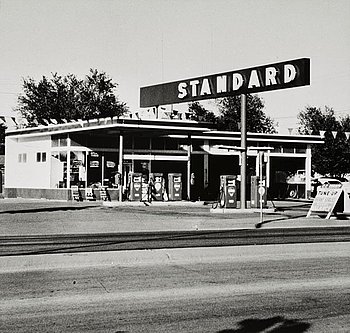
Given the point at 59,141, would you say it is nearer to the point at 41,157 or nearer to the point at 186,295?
the point at 41,157

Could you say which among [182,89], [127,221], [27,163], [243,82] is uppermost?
[182,89]

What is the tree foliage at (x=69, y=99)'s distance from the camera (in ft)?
263

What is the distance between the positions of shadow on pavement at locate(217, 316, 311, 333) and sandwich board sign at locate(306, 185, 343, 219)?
18290 mm

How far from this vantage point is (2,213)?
91.5 feet

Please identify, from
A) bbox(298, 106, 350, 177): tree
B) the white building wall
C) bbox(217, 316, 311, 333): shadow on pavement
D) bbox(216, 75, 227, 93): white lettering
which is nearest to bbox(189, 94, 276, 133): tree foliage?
bbox(298, 106, 350, 177): tree

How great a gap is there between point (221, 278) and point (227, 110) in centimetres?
7652

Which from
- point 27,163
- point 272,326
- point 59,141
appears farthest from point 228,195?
point 272,326

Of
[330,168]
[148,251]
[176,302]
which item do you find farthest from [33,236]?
[330,168]

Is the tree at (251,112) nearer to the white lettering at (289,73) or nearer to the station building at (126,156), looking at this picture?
the station building at (126,156)

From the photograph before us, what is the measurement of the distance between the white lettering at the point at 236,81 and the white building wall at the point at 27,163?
1419cm

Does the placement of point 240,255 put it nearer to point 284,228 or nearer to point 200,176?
point 284,228

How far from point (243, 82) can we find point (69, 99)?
171ft

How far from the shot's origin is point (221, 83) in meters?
32.6

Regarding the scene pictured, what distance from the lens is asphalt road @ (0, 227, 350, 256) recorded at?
51.3 ft
